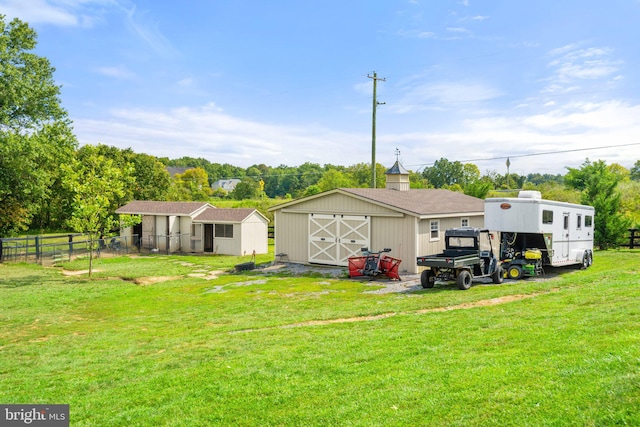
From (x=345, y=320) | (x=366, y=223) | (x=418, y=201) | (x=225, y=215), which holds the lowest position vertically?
(x=345, y=320)

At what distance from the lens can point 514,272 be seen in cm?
1892

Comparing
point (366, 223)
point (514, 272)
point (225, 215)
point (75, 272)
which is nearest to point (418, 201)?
point (366, 223)

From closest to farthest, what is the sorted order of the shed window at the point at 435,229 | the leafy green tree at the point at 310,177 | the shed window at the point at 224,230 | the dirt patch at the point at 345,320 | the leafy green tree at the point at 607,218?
the dirt patch at the point at 345,320, the shed window at the point at 435,229, the leafy green tree at the point at 607,218, the shed window at the point at 224,230, the leafy green tree at the point at 310,177

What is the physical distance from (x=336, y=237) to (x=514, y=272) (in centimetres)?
807

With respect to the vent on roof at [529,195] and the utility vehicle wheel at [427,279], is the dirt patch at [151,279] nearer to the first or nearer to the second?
the utility vehicle wheel at [427,279]

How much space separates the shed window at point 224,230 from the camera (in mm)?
32438

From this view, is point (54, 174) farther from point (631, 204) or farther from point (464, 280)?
point (631, 204)

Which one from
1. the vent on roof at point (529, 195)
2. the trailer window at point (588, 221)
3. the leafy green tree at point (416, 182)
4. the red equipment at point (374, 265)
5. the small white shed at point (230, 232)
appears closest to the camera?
the red equipment at point (374, 265)

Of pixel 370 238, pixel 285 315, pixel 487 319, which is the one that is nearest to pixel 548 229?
pixel 370 238

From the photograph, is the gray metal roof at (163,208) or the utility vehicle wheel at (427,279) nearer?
the utility vehicle wheel at (427,279)

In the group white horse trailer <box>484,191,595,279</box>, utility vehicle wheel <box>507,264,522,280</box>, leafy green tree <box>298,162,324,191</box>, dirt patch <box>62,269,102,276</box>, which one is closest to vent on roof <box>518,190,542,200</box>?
white horse trailer <box>484,191,595,279</box>

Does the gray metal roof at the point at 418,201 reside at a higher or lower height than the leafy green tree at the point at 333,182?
lower

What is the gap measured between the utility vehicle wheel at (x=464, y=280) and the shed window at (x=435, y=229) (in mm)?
5379

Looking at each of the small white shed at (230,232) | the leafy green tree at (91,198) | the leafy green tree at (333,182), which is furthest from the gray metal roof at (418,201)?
the leafy green tree at (333,182)
